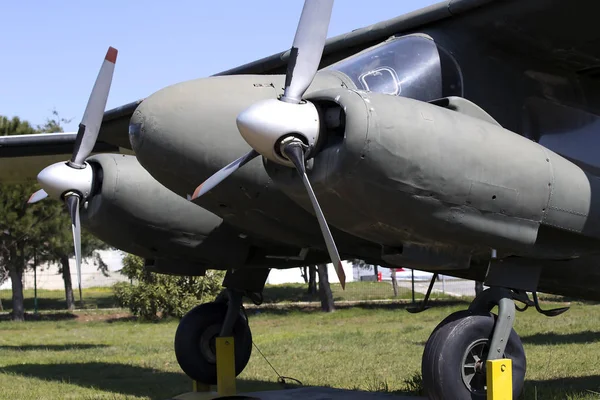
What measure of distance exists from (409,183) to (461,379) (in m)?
1.83

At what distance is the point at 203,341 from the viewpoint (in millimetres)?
9945

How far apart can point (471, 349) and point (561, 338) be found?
11433 mm

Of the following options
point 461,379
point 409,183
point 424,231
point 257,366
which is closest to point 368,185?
point 409,183

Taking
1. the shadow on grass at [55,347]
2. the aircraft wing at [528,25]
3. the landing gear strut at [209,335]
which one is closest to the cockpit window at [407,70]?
the aircraft wing at [528,25]

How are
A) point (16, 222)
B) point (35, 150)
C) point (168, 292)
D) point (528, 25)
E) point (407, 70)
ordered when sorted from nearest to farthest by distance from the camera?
point (407, 70), point (528, 25), point (35, 150), point (168, 292), point (16, 222)

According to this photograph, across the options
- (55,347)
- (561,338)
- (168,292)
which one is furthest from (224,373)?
(168,292)

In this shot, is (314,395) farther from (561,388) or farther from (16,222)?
(16,222)

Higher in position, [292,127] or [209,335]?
[292,127]

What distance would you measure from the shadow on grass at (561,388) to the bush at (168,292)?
62.4 ft

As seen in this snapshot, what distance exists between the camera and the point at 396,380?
11.6 meters

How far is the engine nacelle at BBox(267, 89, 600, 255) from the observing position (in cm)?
571

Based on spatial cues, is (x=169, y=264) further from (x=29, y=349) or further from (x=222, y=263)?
(x=29, y=349)

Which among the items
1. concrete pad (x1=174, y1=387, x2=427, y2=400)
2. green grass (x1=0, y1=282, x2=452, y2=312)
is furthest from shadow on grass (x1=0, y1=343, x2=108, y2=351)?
green grass (x1=0, y1=282, x2=452, y2=312)

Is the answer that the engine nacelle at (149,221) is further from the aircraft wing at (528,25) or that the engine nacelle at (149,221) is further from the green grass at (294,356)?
the aircraft wing at (528,25)
